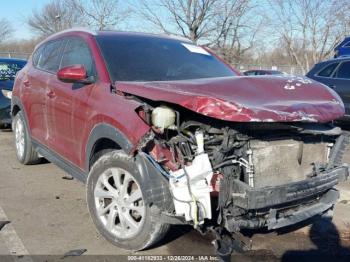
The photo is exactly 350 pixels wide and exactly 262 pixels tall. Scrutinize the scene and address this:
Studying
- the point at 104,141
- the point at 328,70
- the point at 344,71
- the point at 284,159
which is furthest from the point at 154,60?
the point at 328,70

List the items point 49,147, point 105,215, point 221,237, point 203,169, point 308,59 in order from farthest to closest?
1. point 308,59
2. point 49,147
3. point 105,215
4. point 221,237
5. point 203,169

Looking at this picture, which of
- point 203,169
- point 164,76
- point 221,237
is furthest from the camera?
point 164,76

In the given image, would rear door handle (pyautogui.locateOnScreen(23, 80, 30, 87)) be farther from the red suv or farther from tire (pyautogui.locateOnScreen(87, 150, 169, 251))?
tire (pyautogui.locateOnScreen(87, 150, 169, 251))

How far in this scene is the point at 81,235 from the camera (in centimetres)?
410

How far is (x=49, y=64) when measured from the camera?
214 inches

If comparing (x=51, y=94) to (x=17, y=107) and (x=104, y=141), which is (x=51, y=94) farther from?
(x=17, y=107)

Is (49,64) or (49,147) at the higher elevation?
(49,64)

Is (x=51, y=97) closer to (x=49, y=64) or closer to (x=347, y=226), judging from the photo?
(x=49, y=64)

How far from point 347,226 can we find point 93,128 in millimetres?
2606

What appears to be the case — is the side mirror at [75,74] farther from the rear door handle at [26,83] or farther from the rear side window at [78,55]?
the rear door handle at [26,83]

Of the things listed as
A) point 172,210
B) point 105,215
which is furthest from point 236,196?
point 105,215

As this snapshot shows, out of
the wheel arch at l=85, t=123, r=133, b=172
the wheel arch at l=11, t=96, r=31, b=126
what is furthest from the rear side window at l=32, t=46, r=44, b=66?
the wheel arch at l=85, t=123, r=133, b=172

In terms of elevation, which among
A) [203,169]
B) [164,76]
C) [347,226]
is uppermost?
[164,76]

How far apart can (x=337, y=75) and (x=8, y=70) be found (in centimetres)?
697
